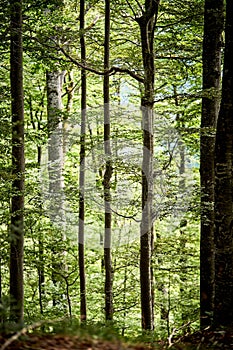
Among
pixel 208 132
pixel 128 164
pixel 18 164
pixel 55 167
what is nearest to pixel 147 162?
pixel 128 164

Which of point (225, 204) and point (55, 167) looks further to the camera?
point (55, 167)

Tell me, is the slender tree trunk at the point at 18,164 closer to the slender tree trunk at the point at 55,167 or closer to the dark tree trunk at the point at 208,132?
the slender tree trunk at the point at 55,167

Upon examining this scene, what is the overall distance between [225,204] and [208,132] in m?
3.45

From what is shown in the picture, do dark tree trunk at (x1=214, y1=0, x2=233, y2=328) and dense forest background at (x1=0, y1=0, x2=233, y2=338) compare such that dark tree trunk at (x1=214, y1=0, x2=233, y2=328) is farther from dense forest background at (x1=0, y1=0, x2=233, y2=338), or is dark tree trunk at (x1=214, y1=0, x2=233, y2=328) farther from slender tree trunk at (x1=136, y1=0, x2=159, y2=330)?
slender tree trunk at (x1=136, y1=0, x2=159, y2=330)

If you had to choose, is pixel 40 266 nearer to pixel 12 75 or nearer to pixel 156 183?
pixel 156 183

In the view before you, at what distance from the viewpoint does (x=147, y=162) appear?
9.33m

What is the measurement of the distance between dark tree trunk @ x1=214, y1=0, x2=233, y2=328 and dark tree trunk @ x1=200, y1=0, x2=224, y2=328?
8.80ft

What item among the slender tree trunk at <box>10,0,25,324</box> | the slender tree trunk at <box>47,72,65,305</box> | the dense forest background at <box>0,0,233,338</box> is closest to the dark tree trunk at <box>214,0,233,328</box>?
the dense forest background at <box>0,0,233,338</box>

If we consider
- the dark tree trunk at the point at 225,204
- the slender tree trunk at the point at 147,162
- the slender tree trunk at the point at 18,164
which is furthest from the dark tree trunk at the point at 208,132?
the slender tree trunk at the point at 18,164

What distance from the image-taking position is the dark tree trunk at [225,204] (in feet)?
14.8

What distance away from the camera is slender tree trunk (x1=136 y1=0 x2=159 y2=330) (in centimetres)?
898

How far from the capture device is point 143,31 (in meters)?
9.09

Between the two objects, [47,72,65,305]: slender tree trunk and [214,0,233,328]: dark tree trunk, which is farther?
[47,72,65,305]: slender tree trunk

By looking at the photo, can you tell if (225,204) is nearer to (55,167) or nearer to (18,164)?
(18,164)
